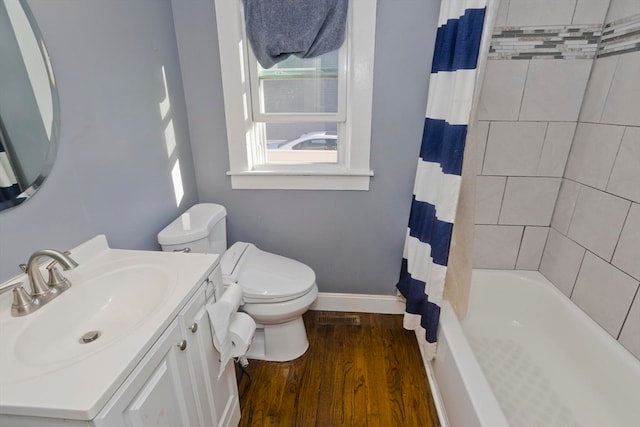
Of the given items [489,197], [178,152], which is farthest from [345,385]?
[178,152]

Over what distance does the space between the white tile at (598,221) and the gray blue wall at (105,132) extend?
196 cm

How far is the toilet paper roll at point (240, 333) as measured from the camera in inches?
44.3

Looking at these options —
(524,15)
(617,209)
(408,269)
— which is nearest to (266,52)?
(524,15)

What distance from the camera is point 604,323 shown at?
1319 mm

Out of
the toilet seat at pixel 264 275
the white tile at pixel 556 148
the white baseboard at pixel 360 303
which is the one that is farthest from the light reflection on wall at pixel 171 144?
the white tile at pixel 556 148

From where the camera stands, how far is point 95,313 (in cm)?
92

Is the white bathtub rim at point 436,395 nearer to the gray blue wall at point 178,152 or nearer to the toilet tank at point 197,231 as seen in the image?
the gray blue wall at point 178,152

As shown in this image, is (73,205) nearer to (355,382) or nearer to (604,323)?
(355,382)

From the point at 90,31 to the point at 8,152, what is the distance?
523 millimetres

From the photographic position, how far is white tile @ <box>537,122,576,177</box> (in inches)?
60.6

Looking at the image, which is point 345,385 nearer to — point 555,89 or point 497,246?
point 497,246

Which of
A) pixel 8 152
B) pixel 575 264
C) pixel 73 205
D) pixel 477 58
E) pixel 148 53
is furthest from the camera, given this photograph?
pixel 575 264

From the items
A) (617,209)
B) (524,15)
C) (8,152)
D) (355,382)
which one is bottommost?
(355,382)

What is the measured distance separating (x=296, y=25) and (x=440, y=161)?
37.9 inches
